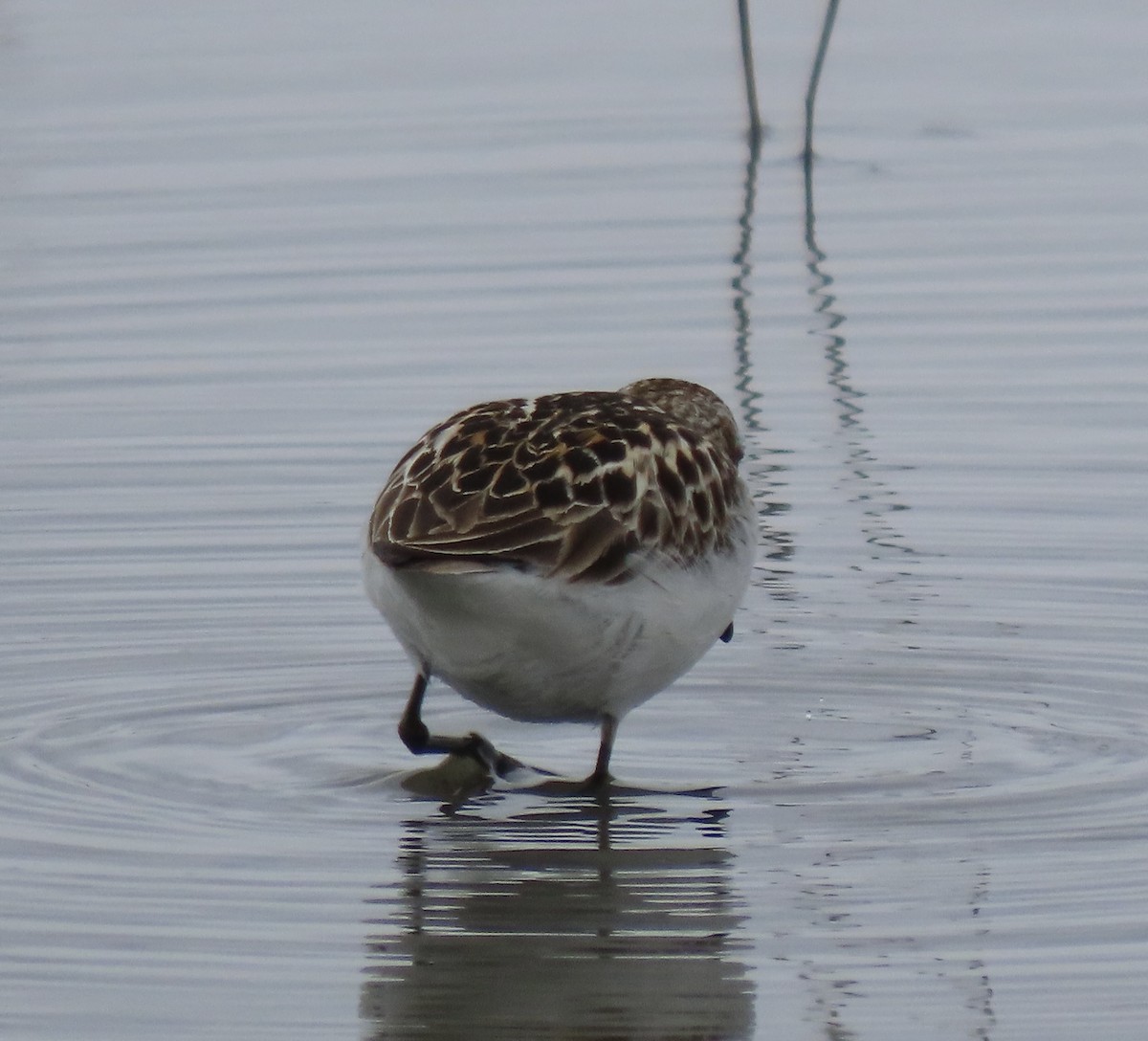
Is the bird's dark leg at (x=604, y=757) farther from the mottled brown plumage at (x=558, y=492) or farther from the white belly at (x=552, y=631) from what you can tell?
the mottled brown plumage at (x=558, y=492)

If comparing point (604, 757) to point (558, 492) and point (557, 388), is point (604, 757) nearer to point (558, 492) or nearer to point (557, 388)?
point (558, 492)

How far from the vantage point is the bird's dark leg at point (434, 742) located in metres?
8.08

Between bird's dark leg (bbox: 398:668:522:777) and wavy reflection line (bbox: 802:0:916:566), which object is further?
wavy reflection line (bbox: 802:0:916:566)

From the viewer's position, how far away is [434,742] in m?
8.14

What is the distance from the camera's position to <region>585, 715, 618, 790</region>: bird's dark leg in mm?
7984

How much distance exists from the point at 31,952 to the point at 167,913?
0.38 metres

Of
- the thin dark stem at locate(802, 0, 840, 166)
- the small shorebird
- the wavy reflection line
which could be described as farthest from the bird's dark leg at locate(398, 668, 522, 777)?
the thin dark stem at locate(802, 0, 840, 166)

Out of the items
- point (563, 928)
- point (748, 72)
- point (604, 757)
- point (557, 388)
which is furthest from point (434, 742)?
point (748, 72)

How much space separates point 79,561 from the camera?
10312 mm

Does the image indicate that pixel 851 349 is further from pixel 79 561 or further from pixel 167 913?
pixel 167 913

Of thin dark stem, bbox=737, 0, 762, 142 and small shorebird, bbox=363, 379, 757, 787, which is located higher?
small shorebird, bbox=363, 379, 757, 787

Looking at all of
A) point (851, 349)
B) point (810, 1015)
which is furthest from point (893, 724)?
point (851, 349)

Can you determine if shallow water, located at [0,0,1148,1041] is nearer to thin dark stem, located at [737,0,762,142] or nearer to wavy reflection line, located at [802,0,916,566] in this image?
wavy reflection line, located at [802,0,916,566]

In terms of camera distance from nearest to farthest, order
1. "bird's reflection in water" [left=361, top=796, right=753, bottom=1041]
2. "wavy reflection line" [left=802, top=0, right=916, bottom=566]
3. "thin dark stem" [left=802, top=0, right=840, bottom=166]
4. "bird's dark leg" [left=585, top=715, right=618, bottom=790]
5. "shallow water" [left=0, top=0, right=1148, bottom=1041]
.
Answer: "bird's reflection in water" [left=361, top=796, right=753, bottom=1041] < "shallow water" [left=0, top=0, right=1148, bottom=1041] < "bird's dark leg" [left=585, top=715, right=618, bottom=790] < "wavy reflection line" [left=802, top=0, right=916, bottom=566] < "thin dark stem" [left=802, top=0, right=840, bottom=166]
